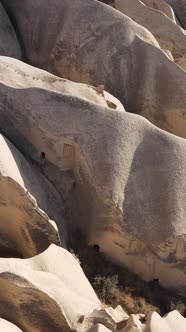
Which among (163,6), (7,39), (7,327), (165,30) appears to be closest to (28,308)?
(7,327)

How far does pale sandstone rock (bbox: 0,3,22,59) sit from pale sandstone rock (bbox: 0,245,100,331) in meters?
4.81

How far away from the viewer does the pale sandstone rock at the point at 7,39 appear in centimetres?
948

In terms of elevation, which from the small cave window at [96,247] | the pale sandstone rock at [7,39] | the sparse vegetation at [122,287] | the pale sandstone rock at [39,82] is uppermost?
the pale sandstone rock at [39,82]

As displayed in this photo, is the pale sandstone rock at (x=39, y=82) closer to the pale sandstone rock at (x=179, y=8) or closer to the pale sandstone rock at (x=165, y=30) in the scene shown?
the pale sandstone rock at (x=165, y=30)

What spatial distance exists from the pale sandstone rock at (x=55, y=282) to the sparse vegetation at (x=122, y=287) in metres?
0.85

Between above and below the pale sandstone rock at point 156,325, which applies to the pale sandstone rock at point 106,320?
below

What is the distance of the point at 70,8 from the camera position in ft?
31.3

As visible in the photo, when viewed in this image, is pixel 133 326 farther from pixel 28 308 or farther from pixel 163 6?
pixel 163 6

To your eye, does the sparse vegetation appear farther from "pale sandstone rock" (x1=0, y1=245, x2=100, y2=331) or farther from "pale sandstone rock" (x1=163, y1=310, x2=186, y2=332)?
"pale sandstone rock" (x1=163, y1=310, x2=186, y2=332)

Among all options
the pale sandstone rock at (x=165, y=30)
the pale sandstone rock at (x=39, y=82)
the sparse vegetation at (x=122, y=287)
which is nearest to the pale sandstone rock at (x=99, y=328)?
the sparse vegetation at (x=122, y=287)

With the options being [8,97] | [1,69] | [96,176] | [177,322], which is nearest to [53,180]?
[96,176]

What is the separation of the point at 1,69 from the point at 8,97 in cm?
62

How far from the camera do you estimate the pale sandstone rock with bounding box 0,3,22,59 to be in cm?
948

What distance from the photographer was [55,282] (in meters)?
5.27
